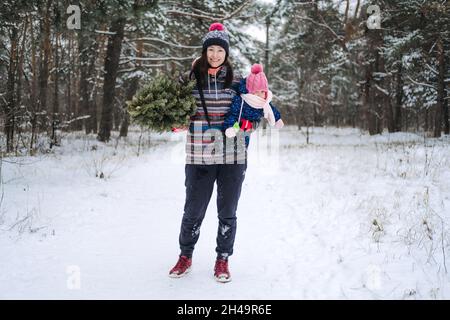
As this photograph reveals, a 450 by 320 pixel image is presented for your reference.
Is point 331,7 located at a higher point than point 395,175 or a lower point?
higher

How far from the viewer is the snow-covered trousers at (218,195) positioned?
3.11 meters

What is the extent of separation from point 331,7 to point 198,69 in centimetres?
1562

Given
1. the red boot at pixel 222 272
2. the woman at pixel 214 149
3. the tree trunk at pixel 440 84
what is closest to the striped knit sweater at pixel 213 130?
the woman at pixel 214 149

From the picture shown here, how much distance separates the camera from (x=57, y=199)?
5090mm

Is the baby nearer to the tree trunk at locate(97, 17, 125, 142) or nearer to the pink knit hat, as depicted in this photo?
the pink knit hat

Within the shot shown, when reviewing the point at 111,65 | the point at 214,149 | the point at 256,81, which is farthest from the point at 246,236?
the point at 111,65

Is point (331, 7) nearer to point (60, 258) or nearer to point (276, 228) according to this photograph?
point (276, 228)

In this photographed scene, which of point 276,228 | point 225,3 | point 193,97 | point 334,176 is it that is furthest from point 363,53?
point 193,97

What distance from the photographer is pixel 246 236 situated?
4191 millimetres

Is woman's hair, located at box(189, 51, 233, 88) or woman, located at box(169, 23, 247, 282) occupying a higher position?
woman's hair, located at box(189, 51, 233, 88)

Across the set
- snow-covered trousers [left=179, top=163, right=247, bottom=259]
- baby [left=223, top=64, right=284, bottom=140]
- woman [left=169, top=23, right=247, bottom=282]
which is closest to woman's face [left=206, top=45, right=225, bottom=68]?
woman [left=169, top=23, right=247, bottom=282]

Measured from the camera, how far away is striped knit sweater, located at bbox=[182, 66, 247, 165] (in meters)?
3.05

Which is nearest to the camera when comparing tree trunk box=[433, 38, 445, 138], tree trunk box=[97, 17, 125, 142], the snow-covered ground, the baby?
the snow-covered ground

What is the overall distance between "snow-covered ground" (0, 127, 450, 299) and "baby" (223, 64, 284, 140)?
4.63ft
